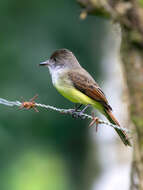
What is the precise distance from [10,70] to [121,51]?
7.15 meters

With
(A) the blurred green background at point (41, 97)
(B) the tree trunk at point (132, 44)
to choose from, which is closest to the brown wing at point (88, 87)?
(B) the tree trunk at point (132, 44)

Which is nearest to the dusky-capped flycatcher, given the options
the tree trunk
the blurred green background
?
the tree trunk

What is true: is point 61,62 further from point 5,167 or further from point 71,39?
point 71,39

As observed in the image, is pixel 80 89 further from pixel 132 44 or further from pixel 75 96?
pixel 132 44

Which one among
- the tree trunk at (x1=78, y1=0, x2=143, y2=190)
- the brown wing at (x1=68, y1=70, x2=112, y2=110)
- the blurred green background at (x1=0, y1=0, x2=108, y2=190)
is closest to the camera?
the brown wing at (x1=68, y1=70, x2=112, y2=110)

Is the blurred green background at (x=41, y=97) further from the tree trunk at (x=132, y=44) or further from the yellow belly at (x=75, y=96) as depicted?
the yellow belly at (x=75, y=96)

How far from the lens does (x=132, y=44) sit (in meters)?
8.63

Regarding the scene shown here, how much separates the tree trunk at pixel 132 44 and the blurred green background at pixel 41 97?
238 inches

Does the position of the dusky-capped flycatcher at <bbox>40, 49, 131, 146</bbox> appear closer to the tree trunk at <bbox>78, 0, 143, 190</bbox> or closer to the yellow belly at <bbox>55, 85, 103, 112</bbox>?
the yellow belly at <bbox>55, 85, 103, 112</bbox>

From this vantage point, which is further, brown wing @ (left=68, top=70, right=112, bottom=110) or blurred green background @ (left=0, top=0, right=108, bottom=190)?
blurred green background @ (left=0, top=0, right=108, bottom=190)

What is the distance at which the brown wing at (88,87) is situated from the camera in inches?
282

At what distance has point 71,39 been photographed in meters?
16.4

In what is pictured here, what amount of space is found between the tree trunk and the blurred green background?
604 cm

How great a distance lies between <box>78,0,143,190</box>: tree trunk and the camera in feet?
27.6
